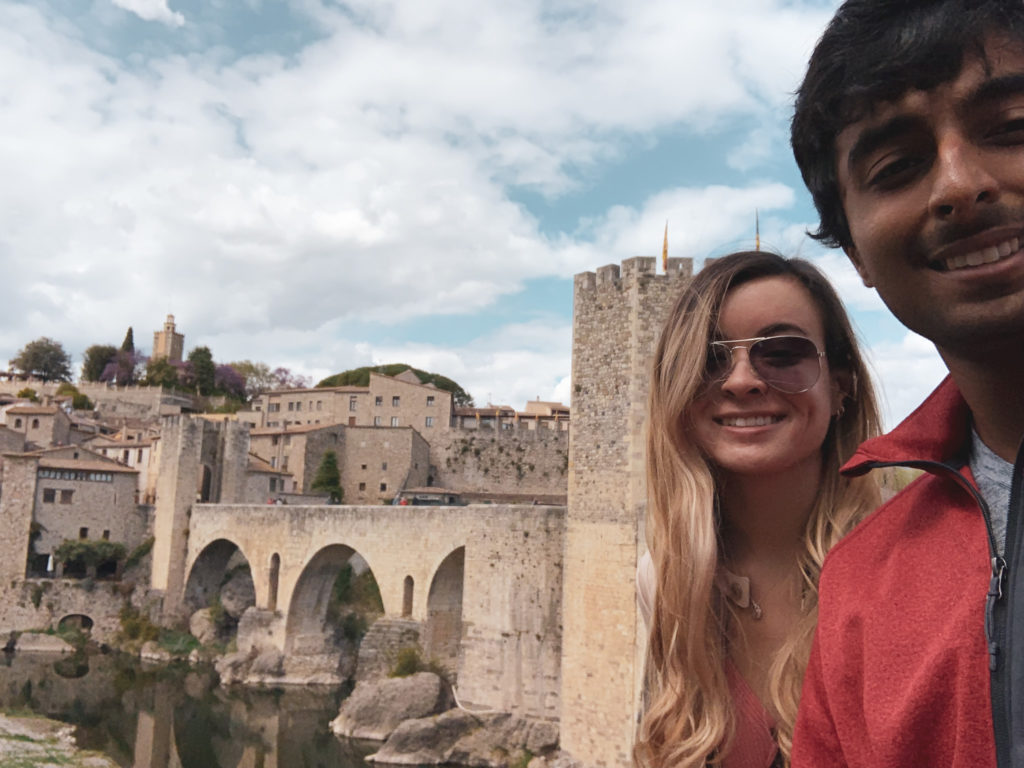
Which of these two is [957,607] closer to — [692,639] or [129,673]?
[692,639]

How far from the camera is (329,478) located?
39500mm

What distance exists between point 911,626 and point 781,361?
1178 mm

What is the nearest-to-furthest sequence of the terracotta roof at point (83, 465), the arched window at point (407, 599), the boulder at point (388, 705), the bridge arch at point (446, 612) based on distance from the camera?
the boulder at point (388, 705) → the bridge arch at point (446, 612) → the arched window at point (407, 599) → the terracotta roof at point (83, 465)

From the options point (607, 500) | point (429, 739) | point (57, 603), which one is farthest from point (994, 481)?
point (57, 603)

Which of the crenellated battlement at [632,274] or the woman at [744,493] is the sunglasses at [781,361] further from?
the crenellated battlement at [632,274]

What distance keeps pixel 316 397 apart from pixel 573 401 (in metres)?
36.2

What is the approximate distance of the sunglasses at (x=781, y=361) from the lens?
7.39 ft

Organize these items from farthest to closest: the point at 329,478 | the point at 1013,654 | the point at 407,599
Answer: the point at 329,478, the point at 407,599, the point at 1013,654

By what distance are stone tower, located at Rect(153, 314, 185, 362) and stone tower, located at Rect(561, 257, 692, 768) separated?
218 ft

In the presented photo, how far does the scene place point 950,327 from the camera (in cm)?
119

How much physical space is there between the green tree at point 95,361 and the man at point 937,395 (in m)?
73.6

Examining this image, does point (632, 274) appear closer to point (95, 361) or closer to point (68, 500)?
point (68, 500)

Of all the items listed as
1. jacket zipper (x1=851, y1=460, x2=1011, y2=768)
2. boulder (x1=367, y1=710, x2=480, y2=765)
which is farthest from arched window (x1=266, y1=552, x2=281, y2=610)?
jacket zipper (x1=851, y1=460, x2=1011, y2=768)

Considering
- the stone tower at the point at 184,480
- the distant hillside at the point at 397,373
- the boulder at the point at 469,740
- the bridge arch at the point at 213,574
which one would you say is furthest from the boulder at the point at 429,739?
the distant hillside at the point at 397,373
